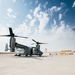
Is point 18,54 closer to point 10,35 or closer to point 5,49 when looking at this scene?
point 10,35

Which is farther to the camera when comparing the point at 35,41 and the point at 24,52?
the point at 35,41

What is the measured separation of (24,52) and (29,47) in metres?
2.08

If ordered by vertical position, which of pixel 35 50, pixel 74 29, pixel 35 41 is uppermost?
pixel 74 29

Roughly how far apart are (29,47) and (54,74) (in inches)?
1148

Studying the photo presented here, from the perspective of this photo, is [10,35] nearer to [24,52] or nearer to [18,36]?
[18,36]

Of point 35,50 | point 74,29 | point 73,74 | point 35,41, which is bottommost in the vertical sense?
point 73,74

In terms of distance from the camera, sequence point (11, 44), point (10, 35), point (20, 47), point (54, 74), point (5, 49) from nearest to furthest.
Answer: point (54, 74)
point (11, 44)
point (10, 35)
point (20, 47)
point (5, 49)

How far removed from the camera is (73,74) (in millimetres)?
8773

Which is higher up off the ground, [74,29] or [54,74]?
[74,29]

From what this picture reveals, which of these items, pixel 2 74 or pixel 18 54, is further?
pixel 18 54

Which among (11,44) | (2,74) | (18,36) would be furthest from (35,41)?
(2,74)

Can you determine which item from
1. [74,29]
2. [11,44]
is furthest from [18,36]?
[74,29]

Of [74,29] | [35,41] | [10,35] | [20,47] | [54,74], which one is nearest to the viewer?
[54,74]

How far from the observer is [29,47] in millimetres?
37656
